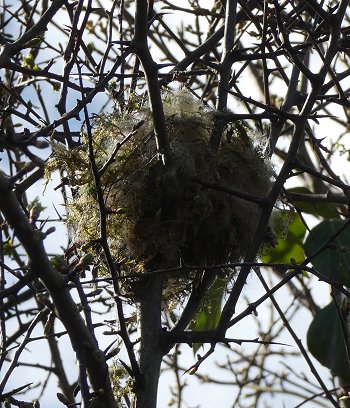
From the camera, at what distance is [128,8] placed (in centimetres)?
491

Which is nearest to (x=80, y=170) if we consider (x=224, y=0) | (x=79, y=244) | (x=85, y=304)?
(x=79, y=244)

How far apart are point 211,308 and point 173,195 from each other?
0.79 m

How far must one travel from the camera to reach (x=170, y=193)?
251cm

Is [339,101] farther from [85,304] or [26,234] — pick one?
[26,234]

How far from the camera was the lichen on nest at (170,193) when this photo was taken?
8.26ft

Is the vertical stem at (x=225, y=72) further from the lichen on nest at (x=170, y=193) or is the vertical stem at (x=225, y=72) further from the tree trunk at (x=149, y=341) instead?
the tree trunk at (x=149, y=341)

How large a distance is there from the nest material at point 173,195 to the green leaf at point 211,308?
1.10ft

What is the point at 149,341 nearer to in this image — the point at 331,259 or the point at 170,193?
the point at 170,193

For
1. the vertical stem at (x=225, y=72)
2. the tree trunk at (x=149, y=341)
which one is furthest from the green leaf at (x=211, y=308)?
the vertical stem at (x=225, y=72)

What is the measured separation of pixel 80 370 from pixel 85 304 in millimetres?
228

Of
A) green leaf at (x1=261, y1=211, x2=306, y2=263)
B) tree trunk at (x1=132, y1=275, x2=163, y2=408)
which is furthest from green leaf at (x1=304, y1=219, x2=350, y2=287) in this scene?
tree trunk at (x1=132, y1=275, x2=163, y2=408)

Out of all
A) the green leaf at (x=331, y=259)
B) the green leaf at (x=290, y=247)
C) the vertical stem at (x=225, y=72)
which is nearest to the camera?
the vertical stem at (x=225, y=72)

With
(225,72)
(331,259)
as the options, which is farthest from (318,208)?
(225,72)

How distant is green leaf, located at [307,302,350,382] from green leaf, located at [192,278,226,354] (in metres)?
0.41
